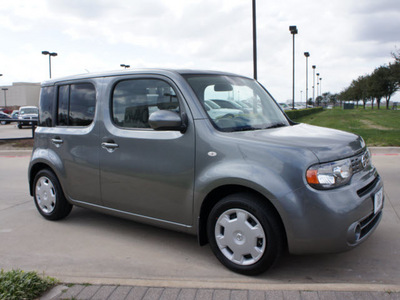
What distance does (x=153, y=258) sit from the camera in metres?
4.02

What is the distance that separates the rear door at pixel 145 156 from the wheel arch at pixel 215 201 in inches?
4.7

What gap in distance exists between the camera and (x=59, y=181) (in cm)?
507

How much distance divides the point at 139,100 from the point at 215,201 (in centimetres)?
130

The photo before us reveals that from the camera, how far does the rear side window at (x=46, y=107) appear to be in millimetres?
5160

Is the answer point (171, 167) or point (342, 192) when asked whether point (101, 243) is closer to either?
point (171, 167)

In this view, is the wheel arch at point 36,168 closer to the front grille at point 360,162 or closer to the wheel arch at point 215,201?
the wheel arch at point 215,201

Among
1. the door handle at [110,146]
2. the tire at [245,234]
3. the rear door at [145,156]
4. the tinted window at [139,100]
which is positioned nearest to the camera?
the tire at [245,234]

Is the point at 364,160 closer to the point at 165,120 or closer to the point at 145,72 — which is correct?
the point at 165,120

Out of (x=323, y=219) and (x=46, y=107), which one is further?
(x=46, y=107)

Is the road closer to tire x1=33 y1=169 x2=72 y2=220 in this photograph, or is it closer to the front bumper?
tire x1=33 y1=169 x2=72 y2=220

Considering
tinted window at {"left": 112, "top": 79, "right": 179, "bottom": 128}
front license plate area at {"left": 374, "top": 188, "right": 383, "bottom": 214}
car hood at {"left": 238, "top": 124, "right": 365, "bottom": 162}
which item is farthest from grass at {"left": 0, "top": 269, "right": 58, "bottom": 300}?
front license plate area at {"left": 374, "top": 188, "right": 383, "bottom": 214}

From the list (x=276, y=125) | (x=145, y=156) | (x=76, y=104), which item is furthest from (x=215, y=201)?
(x=76, y=104)

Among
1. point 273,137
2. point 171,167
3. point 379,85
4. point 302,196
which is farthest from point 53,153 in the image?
point 379,85

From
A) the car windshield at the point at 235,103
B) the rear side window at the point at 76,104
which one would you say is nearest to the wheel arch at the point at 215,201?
the car windshield at the point at 235,103
